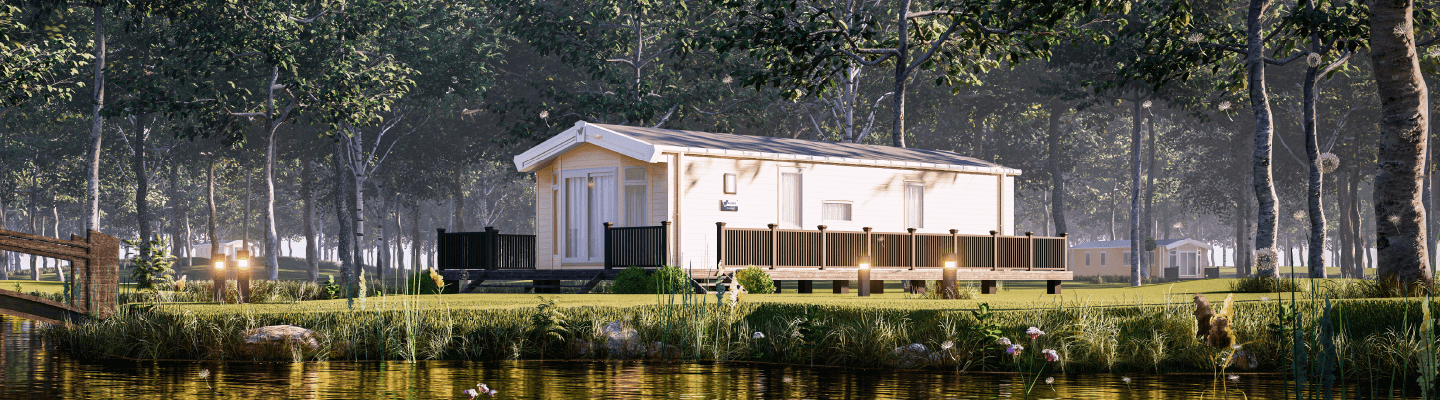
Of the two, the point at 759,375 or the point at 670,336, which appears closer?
the point at 759,375

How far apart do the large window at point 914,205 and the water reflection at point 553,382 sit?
575 inches

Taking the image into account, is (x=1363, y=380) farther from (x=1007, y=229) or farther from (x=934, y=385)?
(x=1007, y=229)

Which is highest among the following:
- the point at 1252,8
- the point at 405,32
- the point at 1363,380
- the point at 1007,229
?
the point at 405,32

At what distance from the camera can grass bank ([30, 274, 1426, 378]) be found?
13359 millimetres

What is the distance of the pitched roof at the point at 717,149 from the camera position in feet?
80.3

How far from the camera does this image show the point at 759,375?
12.7 m

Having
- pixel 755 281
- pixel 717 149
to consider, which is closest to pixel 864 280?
pixel 755 281

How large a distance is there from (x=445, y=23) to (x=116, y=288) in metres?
30.0

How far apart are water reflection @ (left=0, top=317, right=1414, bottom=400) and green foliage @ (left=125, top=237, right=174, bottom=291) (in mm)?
6925

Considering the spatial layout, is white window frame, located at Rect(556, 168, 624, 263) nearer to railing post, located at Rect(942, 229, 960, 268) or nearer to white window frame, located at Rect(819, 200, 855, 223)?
white window frame, located at Rect(819, 200, 855, 223)

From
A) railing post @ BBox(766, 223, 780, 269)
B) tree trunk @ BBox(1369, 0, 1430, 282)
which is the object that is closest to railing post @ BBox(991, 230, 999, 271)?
railing post @ BBox(766, 223, 780, 269)

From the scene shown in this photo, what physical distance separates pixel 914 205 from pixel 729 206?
16.4 ft

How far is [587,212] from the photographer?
26.7 metres

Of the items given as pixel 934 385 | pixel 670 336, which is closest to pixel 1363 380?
pixel 934 385
